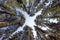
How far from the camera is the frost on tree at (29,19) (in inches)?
38.3

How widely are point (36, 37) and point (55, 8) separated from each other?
8.9 inches

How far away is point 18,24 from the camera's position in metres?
1.00

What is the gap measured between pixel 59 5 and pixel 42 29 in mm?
195

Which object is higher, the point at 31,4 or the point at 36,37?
the point at 31,4

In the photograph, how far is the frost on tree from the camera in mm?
972

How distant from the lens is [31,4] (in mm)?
1042

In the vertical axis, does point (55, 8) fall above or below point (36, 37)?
above

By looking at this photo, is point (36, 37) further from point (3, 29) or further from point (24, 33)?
point (3, 29)

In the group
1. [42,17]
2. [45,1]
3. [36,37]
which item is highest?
[45,1]

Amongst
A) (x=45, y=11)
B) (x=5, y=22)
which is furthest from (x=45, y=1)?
(x=5, y=22)

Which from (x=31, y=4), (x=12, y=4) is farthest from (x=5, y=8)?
(x=31, y=4)

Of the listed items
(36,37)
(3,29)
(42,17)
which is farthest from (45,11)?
(3,29)

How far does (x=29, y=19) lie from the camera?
3.33 ft

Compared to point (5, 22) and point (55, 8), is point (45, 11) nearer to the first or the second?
point (55, 8)
